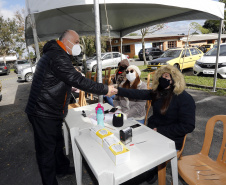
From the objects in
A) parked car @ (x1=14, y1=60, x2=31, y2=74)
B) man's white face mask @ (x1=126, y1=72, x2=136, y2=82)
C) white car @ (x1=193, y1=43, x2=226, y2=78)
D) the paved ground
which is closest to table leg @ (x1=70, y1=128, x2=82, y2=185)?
the paved ground

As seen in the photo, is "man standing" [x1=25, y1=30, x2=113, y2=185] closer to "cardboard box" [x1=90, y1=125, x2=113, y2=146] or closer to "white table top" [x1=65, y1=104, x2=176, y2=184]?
"white table top" [x1=65, y1=104, x2=176, y2=184]

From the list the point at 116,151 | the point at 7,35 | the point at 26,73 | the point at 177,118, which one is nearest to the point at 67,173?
the point at 116,151

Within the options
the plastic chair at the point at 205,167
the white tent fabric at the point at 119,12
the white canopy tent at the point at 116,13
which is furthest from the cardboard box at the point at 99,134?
the white tent fabric at the point at 119,12

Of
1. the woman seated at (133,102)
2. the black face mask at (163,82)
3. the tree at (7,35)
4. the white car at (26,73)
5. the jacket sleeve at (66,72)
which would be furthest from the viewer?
the tree at (7,35)

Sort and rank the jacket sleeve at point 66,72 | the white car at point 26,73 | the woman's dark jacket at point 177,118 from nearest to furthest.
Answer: the jacket sleeve at point 66,72 < the woman's dark jacket at point 177,118 < the white car at point 26,73

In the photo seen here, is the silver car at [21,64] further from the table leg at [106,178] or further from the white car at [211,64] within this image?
the table leg at [106,178]

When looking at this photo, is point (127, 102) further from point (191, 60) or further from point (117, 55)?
point (117, 55)

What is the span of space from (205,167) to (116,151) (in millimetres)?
1133

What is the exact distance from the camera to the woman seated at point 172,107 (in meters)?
1.77

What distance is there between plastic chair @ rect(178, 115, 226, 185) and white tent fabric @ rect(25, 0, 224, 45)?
256 cm

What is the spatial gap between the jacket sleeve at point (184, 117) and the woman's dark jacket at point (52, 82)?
1138 mm

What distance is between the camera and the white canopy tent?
2.79 meters

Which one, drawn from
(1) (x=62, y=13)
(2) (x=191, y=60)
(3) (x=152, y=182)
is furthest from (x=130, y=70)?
(2) (x=191, y=60)

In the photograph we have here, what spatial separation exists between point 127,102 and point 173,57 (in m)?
7.95
